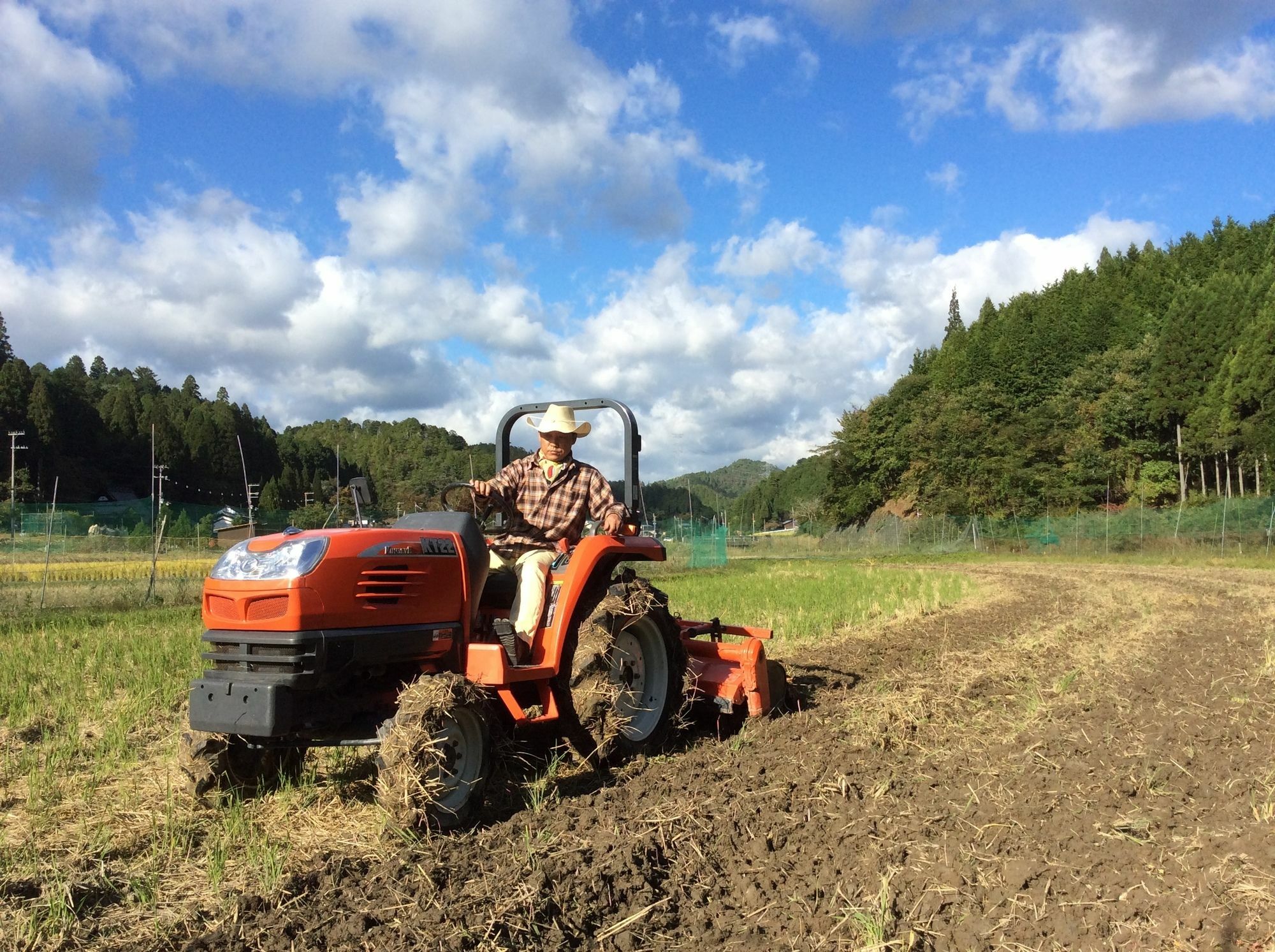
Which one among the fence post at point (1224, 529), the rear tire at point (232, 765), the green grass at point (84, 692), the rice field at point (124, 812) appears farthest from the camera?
the fence post at point (1224, 529)

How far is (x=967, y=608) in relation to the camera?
14188 mm

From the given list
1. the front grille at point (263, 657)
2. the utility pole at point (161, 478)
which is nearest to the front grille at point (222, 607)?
the front grille at point (263, 657)

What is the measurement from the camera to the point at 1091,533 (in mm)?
36000

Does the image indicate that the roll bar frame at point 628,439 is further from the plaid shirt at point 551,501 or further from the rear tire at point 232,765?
the rear tire at point 232,765

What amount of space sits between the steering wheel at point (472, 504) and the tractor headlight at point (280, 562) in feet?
3.70

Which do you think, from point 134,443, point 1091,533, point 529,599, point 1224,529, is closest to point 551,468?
point 529,599

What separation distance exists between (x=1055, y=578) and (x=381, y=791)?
65.8ft

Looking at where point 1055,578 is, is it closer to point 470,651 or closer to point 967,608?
point 967,608

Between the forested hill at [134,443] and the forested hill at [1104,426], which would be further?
the forested hill at [134,443]

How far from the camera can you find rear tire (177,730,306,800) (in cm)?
435

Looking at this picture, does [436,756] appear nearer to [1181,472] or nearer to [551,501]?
[551,501]

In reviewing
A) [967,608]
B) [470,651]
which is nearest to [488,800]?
[470,651]

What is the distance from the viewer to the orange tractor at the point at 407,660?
3.94m

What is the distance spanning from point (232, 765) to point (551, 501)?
7.06 feet
